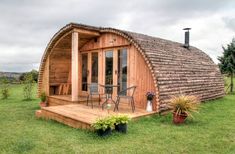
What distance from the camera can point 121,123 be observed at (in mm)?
5125

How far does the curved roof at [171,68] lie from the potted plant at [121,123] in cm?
211

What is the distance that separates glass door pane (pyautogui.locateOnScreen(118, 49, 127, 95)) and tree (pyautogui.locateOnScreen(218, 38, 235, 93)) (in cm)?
1001

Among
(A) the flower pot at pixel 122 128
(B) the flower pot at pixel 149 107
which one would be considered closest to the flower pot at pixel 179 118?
(B) the flower pot at pixel 149 107

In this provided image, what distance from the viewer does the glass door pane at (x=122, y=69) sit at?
8.35 metres

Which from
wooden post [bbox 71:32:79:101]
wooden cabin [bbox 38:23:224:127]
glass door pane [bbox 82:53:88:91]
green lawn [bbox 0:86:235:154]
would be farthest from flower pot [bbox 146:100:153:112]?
glass door pane [bbox 82:53:88:91]

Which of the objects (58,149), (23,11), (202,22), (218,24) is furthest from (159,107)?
(218,24)

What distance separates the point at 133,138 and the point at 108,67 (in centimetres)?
A: 449

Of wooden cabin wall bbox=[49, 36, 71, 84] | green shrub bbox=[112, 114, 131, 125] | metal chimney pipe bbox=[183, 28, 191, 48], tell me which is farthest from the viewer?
metal chimney pipe bbox=[183, 28, 191, 48]

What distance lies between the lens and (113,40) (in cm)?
865

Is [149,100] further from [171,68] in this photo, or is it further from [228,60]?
[228,60]

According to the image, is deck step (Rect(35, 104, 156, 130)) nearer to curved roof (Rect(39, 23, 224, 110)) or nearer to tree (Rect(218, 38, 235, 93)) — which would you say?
curved roof (Rect(39, 23, 224, 110))

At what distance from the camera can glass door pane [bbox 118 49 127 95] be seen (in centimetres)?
835

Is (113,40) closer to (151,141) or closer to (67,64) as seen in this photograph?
(67,64)

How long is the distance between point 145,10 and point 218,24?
265 inches
